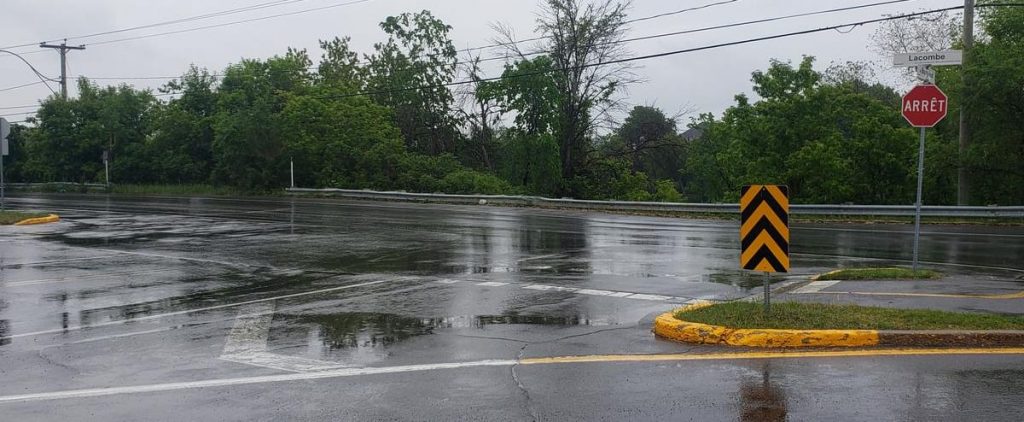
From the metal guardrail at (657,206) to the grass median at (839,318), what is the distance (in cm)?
1758

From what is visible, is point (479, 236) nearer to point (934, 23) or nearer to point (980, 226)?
point (980, 226)

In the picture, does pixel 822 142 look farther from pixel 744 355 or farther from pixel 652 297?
pixel 744 355

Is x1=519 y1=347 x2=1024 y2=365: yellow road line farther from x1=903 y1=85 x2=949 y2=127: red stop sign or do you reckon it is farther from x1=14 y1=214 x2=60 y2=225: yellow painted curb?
x1=14 y1=214 x2=60 y2=225: yellow painted curb

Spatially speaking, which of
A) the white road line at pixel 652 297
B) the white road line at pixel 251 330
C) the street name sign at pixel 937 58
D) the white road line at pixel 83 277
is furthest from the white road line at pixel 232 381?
the street name sign at pixel 937 58

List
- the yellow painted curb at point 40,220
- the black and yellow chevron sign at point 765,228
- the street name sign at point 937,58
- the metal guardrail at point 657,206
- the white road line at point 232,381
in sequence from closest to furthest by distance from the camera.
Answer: the white road line at point 232,381, the black and yellow chevron sign at point 765,228, the street name sign at point 937,58, the metal guardrail at point 657,206, the yellow painted curb at point 40,220

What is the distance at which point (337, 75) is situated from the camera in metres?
59.0

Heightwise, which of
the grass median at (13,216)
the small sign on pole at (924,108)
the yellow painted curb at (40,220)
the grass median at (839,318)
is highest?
the small sign on pole at (924,108)

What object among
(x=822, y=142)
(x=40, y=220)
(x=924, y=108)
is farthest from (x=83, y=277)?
(x=822, y=142)

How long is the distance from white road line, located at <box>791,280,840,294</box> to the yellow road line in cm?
366

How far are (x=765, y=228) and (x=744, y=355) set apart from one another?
1556mm

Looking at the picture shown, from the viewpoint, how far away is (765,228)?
809 cm

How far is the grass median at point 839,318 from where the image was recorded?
7.71 metres

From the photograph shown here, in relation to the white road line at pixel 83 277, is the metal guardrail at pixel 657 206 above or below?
above

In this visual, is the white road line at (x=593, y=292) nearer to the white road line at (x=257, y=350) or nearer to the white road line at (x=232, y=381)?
the white road line at (x=232, y=381)
